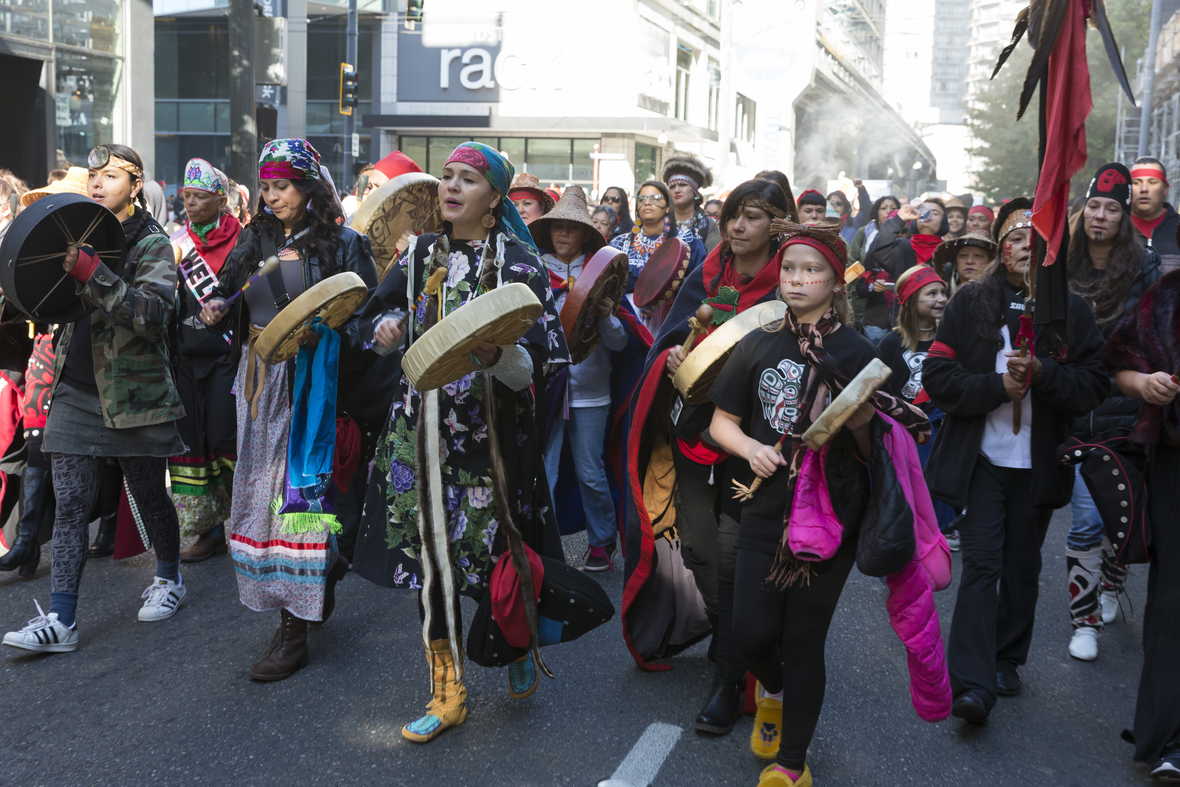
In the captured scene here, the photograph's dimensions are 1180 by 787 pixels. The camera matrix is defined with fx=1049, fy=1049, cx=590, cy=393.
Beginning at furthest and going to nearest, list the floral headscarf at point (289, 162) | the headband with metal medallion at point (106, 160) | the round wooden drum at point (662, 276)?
1. the round wooden drum at point (662, 276)
2. the headband with metal medallion at point (106, 160)
3. the floral headscarf at point (289, 162)

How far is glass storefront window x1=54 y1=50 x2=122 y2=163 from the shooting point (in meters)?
14.5

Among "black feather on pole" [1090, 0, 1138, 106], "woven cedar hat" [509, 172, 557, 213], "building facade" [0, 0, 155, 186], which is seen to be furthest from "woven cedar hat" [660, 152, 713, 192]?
"building facade" [0, 0, 155, 186]

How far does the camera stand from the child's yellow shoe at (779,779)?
3314 mm

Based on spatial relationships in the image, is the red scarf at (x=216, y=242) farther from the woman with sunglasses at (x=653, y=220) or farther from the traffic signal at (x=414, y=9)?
the traffic signal at (x=414, y=9)

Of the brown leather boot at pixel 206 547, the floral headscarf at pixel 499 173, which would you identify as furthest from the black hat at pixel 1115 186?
the brown leather boot at pixel 206 547

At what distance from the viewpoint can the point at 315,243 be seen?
14.3 feet

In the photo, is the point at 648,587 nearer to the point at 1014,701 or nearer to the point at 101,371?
the point at 1014,701

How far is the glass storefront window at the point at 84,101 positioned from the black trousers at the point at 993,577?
14.2m

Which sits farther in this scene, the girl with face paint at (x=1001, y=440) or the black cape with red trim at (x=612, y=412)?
the black cape with red trim at (x=612, y=412)

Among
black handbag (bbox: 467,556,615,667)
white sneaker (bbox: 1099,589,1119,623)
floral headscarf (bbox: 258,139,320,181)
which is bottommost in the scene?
white sneaker (bbox: 1099,589,1119,623)

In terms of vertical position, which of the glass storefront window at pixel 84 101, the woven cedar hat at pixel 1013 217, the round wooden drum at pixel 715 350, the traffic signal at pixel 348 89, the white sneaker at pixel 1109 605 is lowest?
the white sneaker at pixel 1109 605

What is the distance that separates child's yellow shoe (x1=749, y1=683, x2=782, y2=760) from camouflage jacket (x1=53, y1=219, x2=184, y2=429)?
112 inches

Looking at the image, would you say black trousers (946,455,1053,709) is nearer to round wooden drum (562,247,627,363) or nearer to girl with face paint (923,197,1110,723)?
girl with face paint (923,197,1110,723)

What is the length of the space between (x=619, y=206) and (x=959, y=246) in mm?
4171
